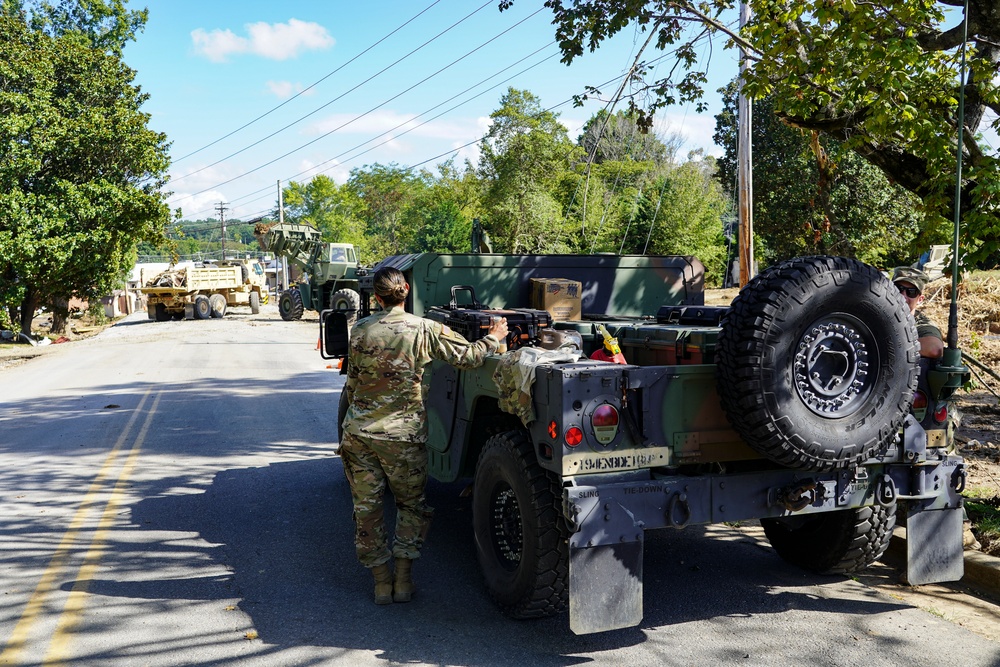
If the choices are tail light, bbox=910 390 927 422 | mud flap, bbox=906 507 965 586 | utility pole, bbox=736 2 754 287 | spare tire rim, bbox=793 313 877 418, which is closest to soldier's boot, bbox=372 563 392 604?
spare tire rim, bbox=793 313 877 418

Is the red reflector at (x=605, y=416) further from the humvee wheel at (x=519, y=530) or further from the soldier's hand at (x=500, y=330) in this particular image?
the soldier's hand at (x=500, y=330)

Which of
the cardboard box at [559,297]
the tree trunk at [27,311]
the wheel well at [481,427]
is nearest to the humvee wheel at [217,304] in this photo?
the tree trunk at [27,311]

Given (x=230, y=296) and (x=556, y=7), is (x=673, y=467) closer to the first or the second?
(x=556, y=7)

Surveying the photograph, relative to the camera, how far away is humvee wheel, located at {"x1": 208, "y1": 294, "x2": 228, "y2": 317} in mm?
34719

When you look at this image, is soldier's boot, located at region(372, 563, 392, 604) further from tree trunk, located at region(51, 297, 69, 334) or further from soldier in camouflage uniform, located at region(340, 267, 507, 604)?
tree trunk, located at region(51, 297, 69, 334)

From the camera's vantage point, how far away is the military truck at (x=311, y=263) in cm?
2869

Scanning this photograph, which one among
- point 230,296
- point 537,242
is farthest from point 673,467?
point 230,296

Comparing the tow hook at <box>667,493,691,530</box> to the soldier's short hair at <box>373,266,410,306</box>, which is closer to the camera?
the tow hook at <box>667,493,691,530</box>

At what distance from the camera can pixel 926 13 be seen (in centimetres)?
663

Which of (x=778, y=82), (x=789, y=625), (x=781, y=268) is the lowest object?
(x=789, y=625)

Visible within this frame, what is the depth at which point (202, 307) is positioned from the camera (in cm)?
Result: 3419

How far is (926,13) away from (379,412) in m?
5.26

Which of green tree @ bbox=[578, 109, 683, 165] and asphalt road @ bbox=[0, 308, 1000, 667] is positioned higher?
green tree @ bbox=[578, 109, 683, 165]

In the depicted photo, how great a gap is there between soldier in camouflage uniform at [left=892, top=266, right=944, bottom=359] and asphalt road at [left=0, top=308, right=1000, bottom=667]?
141cm
